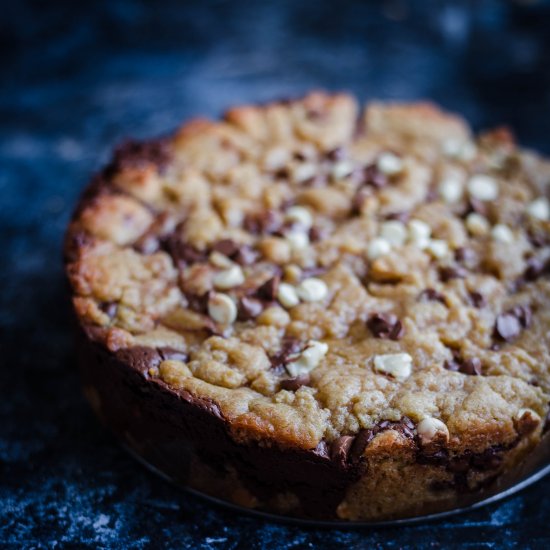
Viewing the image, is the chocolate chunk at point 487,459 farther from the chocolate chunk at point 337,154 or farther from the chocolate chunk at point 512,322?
the chocolate chunk at point 337,154

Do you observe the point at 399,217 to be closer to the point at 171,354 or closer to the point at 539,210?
the point at 539,210

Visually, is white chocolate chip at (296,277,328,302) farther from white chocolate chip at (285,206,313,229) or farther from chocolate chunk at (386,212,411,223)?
chocolate chunk at (386,212,411,223)

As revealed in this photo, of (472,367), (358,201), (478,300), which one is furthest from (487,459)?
(358,201)

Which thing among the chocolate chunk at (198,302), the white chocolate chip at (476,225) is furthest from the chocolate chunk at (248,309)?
Result: the white chocolate chip at (476,225)

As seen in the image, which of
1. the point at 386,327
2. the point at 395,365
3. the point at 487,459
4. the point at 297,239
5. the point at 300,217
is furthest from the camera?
the point at 300,217

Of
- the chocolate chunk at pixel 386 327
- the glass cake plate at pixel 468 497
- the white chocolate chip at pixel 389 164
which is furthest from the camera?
the white chocolate chip at pixel 389 164

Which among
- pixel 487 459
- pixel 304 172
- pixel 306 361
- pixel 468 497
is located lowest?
pixel 468 497
